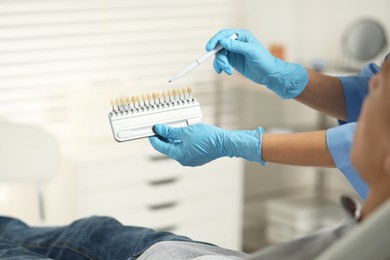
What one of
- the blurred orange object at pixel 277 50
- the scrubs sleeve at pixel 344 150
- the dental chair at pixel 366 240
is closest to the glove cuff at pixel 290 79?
the scrubs sleeve at pixel 344 150

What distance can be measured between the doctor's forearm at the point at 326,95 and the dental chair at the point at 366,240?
893mm

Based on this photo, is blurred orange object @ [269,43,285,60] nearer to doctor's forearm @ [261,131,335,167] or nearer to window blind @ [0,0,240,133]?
window blind @ [0,0,240,133]

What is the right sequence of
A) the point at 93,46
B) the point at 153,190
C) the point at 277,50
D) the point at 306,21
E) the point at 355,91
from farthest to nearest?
the point at 306,21, the point at 277,50, the point at 93,46, the point at 153,190, the point at 355,91

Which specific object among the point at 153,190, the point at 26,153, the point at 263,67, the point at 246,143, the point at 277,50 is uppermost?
the point at 263,67

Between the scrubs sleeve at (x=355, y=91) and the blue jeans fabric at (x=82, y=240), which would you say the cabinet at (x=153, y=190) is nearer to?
the blue jeans fabric at (x=82, y=240)

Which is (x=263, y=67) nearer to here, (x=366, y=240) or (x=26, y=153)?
(x=366, y=240)

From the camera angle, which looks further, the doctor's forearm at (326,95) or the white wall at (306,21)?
the white wall at (306,21)

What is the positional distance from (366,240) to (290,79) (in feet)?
3.03

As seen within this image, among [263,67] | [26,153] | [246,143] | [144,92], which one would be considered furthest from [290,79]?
[144,92]

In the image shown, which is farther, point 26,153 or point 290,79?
point 26,153

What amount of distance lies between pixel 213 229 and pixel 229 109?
760 mm

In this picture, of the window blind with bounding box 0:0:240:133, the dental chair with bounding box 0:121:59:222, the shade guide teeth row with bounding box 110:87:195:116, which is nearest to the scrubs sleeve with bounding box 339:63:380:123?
the shade guide teeth row with bounding box 110:87:195:116

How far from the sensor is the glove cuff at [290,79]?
197 centimetres

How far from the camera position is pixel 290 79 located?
1.96 m
